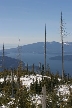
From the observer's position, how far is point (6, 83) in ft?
107

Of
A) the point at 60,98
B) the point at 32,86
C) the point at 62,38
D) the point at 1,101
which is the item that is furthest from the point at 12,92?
the point at 62,38

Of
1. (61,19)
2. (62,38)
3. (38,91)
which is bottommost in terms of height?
(38,91)

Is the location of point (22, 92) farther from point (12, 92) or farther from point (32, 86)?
point (32, 86)

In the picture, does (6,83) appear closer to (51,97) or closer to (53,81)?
(53,81)

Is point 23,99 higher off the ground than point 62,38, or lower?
lower

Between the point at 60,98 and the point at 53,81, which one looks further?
the point at 53,81

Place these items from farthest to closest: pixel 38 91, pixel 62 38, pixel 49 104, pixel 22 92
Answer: pixel 62 38 < pixel 38 91 < pixel 22 92 < pixel 49 104

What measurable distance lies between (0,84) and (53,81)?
6.79 m

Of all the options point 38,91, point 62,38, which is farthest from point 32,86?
point 62,38

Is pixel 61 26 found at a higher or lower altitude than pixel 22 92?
higher

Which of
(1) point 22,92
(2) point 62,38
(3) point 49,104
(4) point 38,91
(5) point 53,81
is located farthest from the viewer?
(2) point 62,38

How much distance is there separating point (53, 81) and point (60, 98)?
41.6 ft

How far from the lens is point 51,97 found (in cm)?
2125

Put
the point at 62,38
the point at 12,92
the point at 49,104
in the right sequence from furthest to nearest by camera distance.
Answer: the point at 62,38 < the point at 12,92 < the point at 49,104
